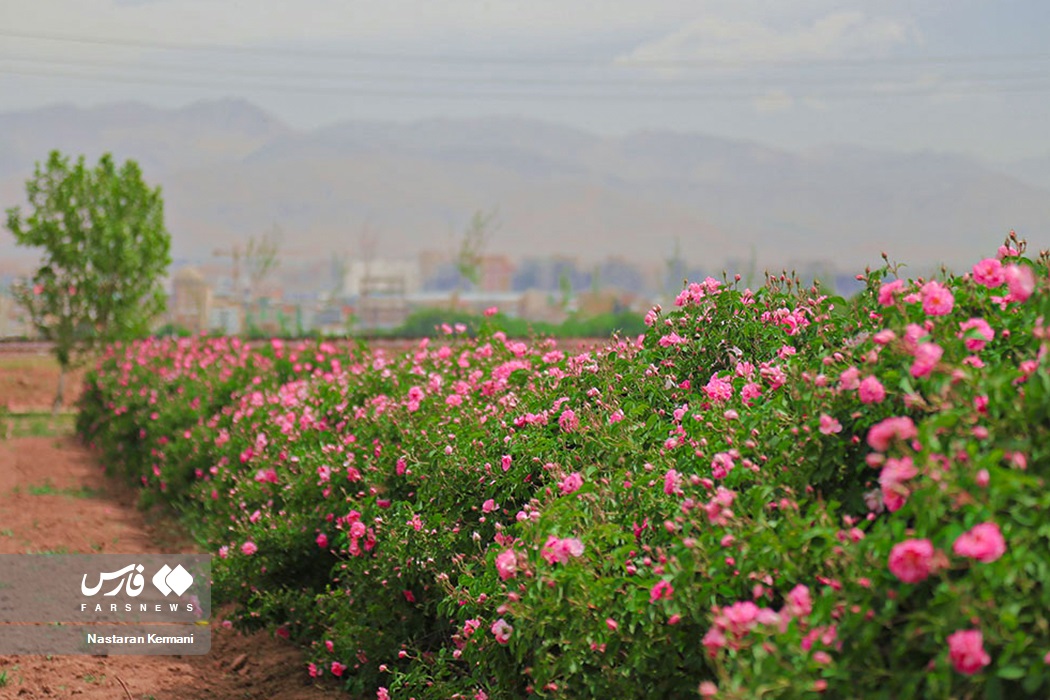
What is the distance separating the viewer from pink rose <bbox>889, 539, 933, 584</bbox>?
88.9 inches

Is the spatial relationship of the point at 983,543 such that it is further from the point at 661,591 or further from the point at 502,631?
the point at 502,631

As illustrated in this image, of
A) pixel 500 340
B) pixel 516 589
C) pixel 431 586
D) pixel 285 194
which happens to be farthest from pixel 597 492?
pixel 285 194

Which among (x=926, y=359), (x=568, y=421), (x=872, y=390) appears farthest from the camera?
(x=568, y=421)

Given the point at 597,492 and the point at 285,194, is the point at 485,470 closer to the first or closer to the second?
the point at 597,492

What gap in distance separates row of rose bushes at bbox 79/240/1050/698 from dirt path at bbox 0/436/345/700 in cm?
27

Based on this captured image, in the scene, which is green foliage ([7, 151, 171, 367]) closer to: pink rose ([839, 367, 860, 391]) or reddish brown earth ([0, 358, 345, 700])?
reddish brown earth ([0, 358, 345, 700])

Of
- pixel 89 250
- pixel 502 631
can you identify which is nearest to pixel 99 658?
pixel 502 631

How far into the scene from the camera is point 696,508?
3.20m

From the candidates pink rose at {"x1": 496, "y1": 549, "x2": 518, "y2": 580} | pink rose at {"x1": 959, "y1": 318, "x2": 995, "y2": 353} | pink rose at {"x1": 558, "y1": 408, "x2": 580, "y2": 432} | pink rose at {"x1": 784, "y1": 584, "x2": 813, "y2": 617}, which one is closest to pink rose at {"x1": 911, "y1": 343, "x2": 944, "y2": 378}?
pink rose at {"x1": 959, "y1": 318, "x2": 995, "y2": 353}

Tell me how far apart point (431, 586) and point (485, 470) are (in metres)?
0.61

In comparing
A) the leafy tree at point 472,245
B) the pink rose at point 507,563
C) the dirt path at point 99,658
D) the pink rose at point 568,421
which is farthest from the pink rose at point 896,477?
the leafy tree at point 472,245

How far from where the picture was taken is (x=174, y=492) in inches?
378

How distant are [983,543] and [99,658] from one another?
4928mm

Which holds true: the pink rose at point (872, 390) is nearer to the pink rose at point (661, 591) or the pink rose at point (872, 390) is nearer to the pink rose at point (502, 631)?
the pink rose at point (661, 591)
